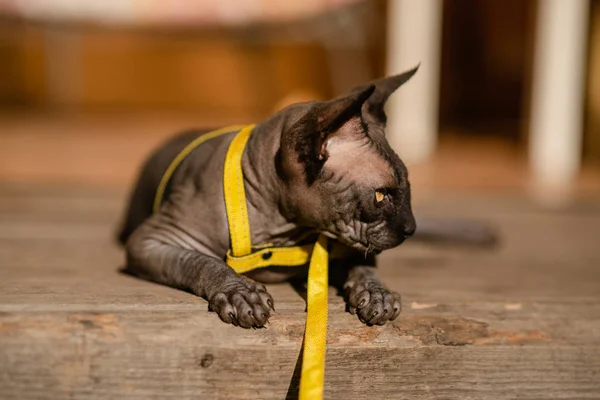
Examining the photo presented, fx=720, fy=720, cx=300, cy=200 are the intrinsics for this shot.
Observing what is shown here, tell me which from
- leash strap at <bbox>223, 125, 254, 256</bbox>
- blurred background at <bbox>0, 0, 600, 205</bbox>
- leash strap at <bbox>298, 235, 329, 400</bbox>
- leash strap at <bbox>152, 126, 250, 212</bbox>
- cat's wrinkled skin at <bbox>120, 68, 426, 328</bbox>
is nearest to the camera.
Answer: leash strap at <bbox>298, 235, 329, 400</bbox>

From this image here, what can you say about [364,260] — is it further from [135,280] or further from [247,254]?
[135,280]

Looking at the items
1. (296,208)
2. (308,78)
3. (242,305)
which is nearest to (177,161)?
(296,208)

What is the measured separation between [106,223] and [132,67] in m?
4.08

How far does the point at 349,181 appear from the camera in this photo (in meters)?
1.27

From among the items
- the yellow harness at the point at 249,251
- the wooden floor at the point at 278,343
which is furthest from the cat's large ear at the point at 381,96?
the wooden floor at the point at 278,343

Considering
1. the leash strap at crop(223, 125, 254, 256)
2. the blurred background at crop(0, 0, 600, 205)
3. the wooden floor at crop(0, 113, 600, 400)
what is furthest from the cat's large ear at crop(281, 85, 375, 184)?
the blurred background at crop(0, 0, 600, 205)

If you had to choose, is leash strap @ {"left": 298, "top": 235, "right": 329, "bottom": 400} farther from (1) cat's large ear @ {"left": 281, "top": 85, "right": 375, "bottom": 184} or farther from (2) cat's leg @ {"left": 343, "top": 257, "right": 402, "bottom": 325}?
(1) cat's large ear @ {"left": 281, "top": 85, "right": 375, "bottom": 184}

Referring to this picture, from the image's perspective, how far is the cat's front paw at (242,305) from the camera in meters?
1.18

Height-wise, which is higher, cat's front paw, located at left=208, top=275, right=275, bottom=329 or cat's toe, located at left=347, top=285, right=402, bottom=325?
cat's front paw, located at left=208, top=275, right=275, bottom=329

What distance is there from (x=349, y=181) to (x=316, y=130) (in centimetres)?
11

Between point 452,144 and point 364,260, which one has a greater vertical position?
point 364,260

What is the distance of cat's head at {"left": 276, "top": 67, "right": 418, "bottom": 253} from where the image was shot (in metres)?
1.26

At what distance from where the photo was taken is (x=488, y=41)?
5.79 metres

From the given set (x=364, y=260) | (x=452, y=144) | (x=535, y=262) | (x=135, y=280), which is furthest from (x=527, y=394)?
(x=452, y=144)
